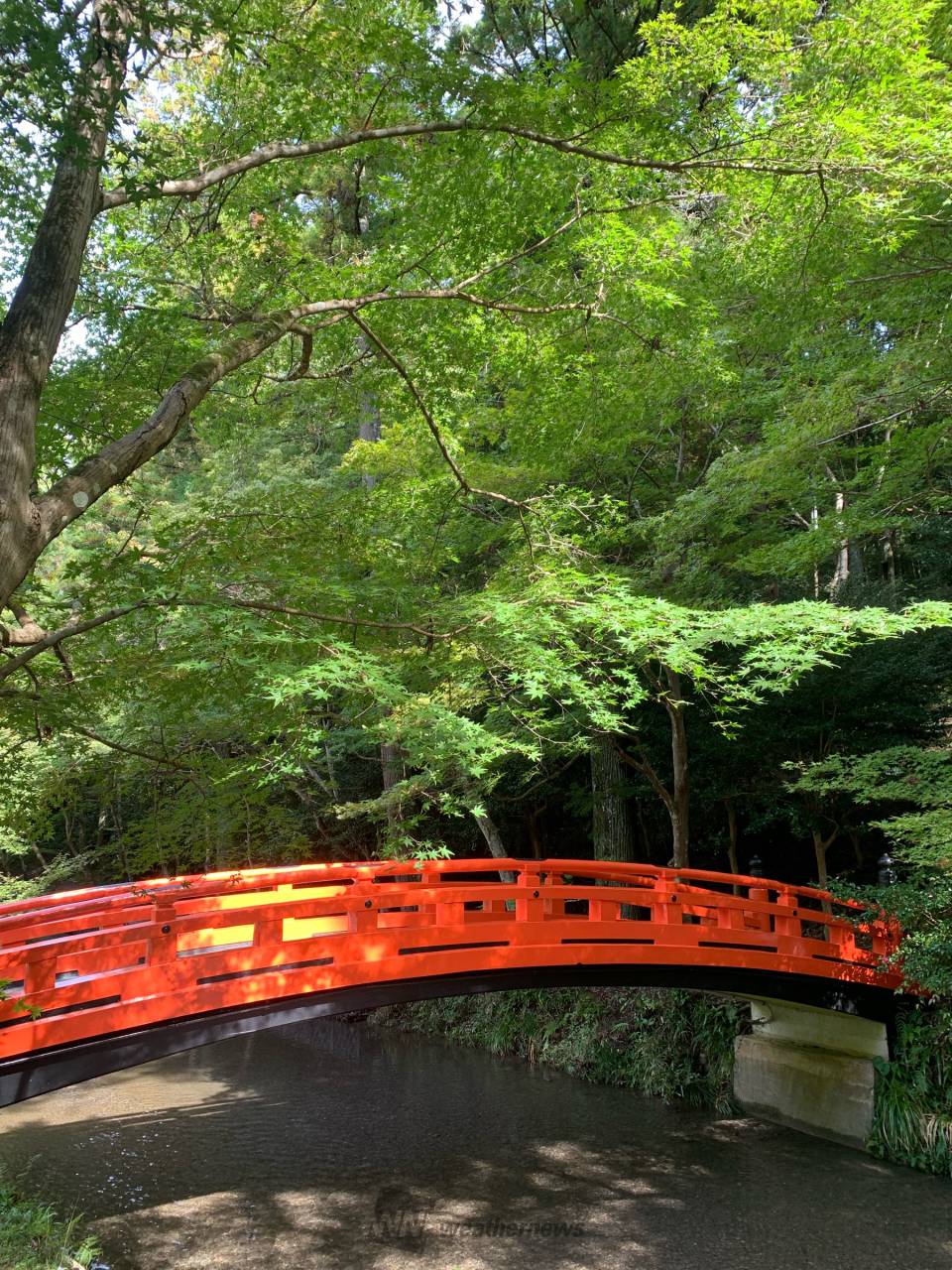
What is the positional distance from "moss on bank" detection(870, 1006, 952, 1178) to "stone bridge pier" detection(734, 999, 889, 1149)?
0.53ft

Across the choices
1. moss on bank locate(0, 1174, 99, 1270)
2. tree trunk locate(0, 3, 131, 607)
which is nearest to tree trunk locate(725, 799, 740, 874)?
moss on bank locate(0, 1174, 99, 1270)

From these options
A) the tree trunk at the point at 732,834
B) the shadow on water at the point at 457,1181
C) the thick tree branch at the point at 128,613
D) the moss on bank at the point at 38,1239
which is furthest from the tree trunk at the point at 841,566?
the moss on bank at the point at 38,1239

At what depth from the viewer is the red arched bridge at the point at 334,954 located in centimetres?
472

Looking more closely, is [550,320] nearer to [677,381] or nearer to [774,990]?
[677,381]

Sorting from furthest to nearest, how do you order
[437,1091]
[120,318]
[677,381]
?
[437,1091] < [677,381] < [120,318]

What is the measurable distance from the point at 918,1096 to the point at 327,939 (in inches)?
232

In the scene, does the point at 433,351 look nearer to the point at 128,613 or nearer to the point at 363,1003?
the point at 128,613

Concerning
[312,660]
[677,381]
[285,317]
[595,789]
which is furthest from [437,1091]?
[285,317]

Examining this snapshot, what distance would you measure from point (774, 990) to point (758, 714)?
333 centimetres

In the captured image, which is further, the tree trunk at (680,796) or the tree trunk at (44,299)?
the tree trunk at (680,796)

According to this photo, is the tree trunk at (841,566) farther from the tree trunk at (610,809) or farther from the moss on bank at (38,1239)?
the moss on bank at (38,1239)

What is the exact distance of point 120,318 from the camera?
5.46 m

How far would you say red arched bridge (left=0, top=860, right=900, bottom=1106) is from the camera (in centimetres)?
472

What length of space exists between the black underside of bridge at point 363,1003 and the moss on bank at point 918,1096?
333 mm
